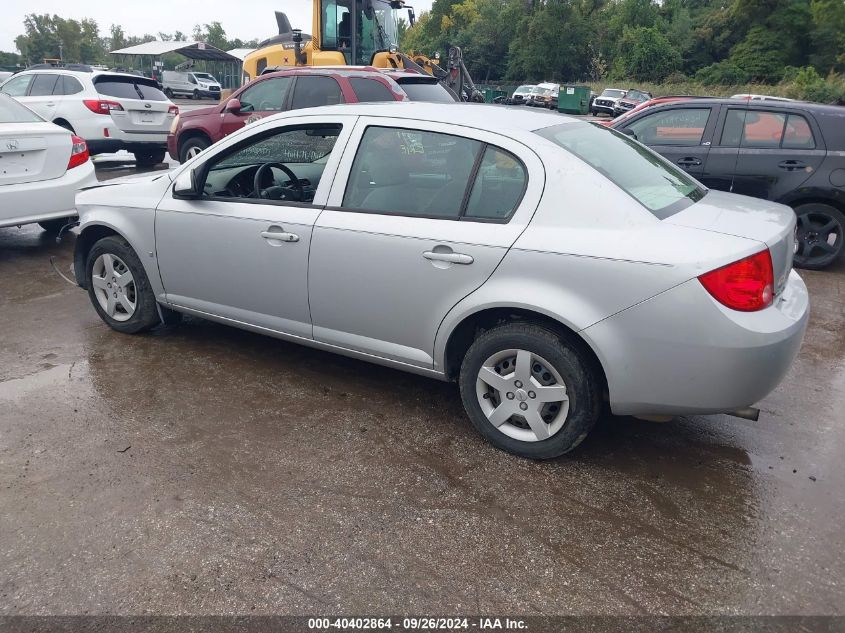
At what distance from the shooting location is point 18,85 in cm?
1212

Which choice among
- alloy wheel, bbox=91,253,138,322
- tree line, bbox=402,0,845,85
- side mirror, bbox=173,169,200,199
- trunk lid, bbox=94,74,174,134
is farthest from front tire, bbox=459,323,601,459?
tree line, bbox=402,0,845,85

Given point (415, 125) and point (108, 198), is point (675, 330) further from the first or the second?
point (108, 198)

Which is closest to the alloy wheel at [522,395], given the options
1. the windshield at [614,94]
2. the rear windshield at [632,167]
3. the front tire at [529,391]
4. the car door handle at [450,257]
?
the front tire at [529,391]

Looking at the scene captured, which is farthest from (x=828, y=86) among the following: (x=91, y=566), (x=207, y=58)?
(x=91, y=566)

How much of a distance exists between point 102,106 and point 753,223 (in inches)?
430

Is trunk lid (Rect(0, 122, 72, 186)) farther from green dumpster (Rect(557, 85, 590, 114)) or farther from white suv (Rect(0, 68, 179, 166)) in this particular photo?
green dumpster (Rect(557, 85, 590, 114))

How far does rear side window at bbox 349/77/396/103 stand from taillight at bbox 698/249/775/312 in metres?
6.52

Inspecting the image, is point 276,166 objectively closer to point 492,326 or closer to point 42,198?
point 492,326

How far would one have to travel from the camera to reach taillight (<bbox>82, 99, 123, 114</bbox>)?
11.2 metres

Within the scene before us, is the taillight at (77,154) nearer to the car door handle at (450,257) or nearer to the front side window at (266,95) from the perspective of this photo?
the front side window at (266,95)

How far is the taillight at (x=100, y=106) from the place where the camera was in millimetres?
11195

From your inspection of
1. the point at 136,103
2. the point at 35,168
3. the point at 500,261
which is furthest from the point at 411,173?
the point at 136,103

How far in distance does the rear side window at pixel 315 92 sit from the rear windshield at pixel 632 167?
560cm

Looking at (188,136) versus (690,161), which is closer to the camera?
(690,161)
